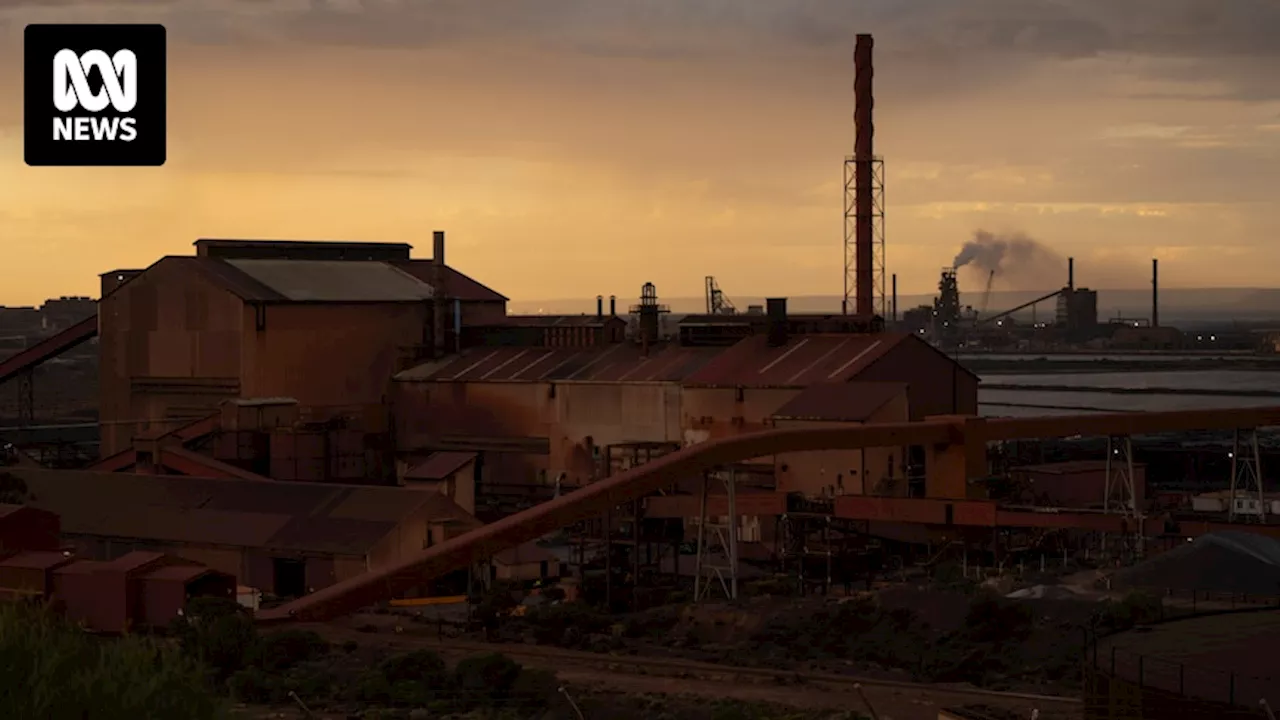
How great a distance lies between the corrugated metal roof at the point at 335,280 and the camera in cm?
6216

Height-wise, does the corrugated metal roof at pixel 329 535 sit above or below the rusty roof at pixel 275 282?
below

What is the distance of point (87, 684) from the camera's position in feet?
67.5

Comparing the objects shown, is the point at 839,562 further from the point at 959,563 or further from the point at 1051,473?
the point at 1051,473

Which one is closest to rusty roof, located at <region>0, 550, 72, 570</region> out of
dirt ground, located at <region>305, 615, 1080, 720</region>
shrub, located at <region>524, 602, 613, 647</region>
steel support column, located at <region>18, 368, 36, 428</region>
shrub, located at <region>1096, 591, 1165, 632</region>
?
dirt ground, located at <region>305, 615, 1080, 720</region>

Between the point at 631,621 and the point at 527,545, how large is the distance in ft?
24.0

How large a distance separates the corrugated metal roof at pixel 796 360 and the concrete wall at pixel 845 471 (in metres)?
3.16

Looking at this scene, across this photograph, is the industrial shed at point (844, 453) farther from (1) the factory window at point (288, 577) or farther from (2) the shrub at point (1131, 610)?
(2) the shrub at point (1131, 610)

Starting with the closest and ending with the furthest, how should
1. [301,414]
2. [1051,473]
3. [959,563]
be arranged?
[959,563], [1051,473], [301,414]

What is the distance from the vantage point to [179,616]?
130 feet

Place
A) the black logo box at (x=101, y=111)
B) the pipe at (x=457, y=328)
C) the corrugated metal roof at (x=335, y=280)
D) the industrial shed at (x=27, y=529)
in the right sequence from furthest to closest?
the pipe at (x=457, y=328), the corrugated metal roof at (x=335, y=280), the industrial shed at (x=27, y=529), the black logo box at (x=101, y=111)

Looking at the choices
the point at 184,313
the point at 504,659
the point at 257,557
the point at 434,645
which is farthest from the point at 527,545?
the point at 184,313

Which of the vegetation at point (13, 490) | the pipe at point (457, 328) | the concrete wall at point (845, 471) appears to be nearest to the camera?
the concrete wall at point (845, 471)

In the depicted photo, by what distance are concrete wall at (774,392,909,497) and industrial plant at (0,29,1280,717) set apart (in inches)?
3.2

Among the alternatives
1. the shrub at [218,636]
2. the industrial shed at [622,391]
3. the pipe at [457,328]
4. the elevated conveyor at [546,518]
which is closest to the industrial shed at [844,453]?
the industrial shed at [622,391]
